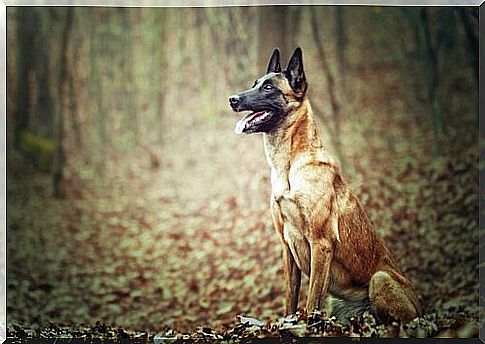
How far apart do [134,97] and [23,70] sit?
31.4 inches

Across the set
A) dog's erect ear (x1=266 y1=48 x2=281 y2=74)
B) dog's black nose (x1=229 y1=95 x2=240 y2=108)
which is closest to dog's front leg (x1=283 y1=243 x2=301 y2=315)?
dog's black nose (x1=229 y1=95 x2=240 y2=108)

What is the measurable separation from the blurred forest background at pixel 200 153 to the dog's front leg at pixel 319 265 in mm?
395

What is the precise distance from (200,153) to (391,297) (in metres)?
1.64

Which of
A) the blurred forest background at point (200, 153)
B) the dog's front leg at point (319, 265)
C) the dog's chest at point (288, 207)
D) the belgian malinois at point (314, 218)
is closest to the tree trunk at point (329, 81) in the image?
the blurred forest background at point (200, 153)

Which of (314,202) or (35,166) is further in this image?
(35,166)

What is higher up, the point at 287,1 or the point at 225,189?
the point at 287,1

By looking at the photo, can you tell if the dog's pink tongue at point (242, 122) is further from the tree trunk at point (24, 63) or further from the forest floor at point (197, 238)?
the tree trunk at point (24, 63)

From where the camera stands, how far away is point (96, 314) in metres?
5.96

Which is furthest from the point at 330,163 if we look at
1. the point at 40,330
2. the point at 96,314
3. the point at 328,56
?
the point at 40,330

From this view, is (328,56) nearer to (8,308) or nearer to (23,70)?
(23,70)

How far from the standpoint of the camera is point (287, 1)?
5988 millimetres

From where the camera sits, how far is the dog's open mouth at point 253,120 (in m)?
5.65

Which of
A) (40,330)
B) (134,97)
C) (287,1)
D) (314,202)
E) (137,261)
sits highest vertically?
(287,1)

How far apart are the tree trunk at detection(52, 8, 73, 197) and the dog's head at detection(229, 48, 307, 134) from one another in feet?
4.07
